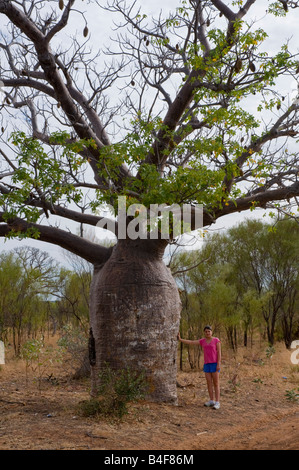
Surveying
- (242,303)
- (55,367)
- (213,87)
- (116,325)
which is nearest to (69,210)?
(116,325)

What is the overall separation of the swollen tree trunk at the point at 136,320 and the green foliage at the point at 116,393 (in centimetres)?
20

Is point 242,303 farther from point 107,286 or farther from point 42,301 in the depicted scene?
point 107,286

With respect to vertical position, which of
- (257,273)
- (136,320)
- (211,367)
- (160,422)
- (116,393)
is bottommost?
(160,422)

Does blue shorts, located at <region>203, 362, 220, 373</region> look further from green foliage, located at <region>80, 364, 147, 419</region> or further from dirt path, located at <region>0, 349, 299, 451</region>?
green foliage, located at <region>80, 364, 147, 419</region>

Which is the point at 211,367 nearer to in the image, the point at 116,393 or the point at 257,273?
the point at 116,393

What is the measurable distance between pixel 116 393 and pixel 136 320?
103 centimetres

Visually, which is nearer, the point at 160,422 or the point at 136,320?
the point at 160,422

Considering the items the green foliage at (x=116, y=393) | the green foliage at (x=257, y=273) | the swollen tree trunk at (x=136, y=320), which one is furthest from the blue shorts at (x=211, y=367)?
the green foliage at (x=257, y=273)

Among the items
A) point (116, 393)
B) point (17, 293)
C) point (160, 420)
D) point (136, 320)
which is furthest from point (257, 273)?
point (116, 393)

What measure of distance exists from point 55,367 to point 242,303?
6.62 metres

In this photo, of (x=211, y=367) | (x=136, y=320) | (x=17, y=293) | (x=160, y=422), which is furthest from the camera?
(x=17, y=293)

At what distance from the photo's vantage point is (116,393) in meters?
5.65

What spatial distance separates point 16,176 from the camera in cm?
555
